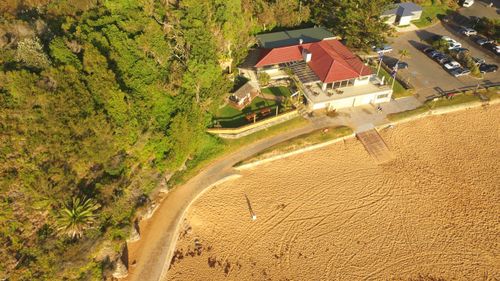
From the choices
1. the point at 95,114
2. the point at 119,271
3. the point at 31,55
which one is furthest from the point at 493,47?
the point at 31,55

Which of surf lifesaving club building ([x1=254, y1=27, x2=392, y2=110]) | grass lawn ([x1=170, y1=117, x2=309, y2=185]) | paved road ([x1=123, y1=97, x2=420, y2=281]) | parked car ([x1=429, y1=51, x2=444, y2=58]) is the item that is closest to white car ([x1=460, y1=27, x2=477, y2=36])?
parked car ([x1=429, y1=51, x2=444, y2=58])

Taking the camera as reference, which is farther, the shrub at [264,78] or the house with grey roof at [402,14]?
the house with grey roof at [402,14]

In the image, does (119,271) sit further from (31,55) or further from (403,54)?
(403,54)

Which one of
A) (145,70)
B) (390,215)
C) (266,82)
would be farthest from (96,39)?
(390,215)

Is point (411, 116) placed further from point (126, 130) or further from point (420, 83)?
point (126, 130)

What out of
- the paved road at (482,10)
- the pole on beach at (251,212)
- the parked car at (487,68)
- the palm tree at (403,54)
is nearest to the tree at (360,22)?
the palm tree at (403,54)

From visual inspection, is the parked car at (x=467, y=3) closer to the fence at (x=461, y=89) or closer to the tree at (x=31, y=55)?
the fence at (x=461, y=89)

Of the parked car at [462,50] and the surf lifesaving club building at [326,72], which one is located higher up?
the surf lifesaving club building at [326,72]
